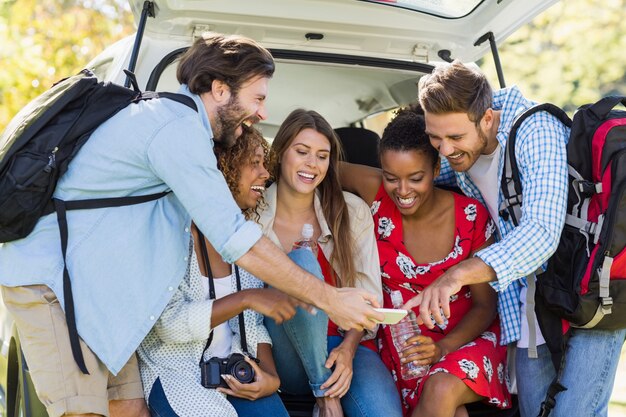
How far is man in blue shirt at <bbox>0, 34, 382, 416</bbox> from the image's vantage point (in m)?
2.26

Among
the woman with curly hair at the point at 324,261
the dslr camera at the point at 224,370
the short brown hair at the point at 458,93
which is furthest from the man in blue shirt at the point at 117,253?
the short brown hair at the point at 458,93

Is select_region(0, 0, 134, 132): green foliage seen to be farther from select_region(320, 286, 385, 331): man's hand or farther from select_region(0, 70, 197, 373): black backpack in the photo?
select_region(320, 286, 385, 331): man's hand

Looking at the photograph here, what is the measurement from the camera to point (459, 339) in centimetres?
298

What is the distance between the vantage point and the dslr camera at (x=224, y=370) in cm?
263

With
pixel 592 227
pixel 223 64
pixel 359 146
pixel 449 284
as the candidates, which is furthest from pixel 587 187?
pixel 359 146

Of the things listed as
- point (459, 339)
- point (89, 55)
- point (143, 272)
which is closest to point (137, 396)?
point (143, 272)

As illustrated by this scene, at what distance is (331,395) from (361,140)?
164 centimetres

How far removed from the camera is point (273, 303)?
254 centimetres

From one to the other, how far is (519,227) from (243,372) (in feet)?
3.25

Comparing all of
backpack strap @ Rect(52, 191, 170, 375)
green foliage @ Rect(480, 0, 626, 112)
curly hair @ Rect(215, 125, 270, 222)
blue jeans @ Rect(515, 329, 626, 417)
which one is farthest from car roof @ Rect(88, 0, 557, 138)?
green foliage @ Rect(480, 0, 626, 112)

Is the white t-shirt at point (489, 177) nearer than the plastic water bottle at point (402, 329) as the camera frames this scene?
Yes

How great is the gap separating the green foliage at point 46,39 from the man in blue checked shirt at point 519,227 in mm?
5553

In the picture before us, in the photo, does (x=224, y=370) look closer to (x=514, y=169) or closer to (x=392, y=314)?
(x=392, y=314)

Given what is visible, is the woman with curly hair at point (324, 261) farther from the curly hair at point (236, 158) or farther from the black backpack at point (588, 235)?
the black backpack at point (588, 235)
